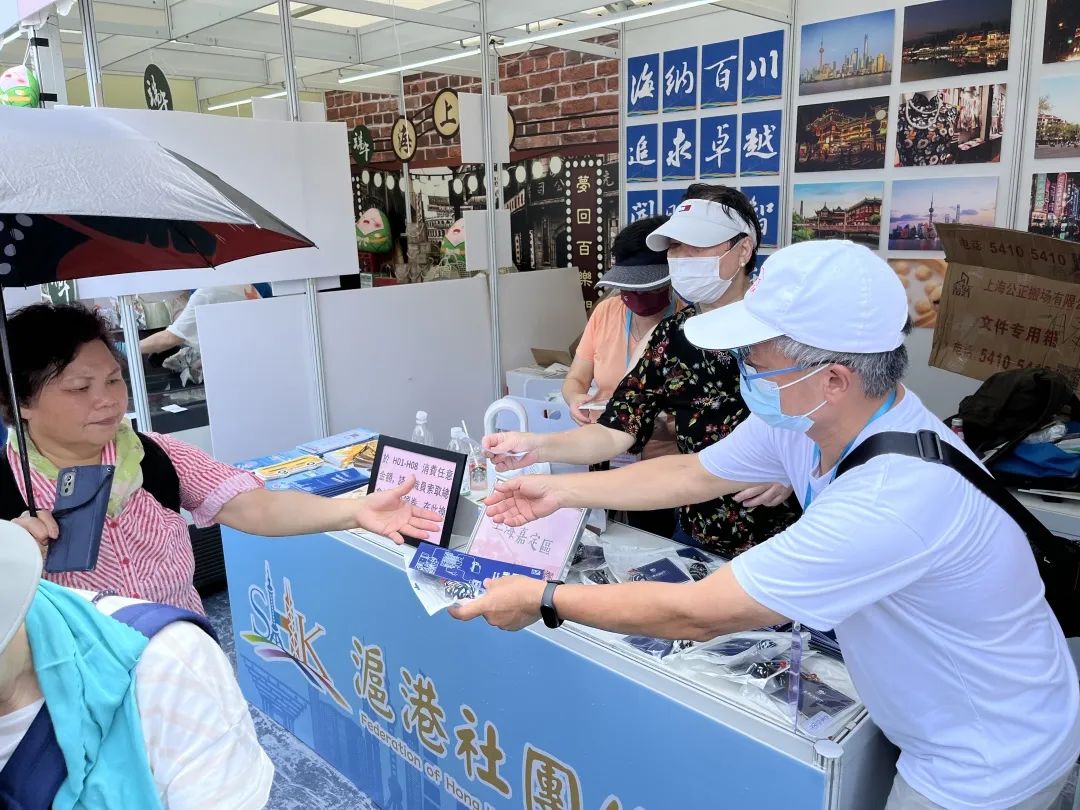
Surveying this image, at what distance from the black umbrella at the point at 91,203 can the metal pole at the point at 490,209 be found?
9.40 ft

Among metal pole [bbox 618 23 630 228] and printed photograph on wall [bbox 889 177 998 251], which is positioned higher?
metal pole [bbox 618 23 630 228]

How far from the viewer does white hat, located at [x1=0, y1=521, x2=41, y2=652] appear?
2.23 ft

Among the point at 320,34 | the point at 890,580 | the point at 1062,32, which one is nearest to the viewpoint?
the point at 890,580

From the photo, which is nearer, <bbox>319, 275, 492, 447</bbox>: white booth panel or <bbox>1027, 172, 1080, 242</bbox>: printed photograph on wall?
<bbox>1027, 172, 1080, 242</bbox>: printed photograph on wall

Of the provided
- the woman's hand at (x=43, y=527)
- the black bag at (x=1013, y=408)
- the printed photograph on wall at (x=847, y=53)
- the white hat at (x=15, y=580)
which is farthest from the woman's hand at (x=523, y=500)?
the printed photograph on wall at (x=847, y=53)

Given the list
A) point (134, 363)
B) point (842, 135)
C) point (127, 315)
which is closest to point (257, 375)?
point (134, 363)

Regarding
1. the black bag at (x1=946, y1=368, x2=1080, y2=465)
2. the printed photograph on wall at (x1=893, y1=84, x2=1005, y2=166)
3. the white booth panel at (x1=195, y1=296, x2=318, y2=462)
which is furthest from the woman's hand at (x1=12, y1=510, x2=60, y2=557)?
the printed photograph on wall at (x1=893, y1=84, x2=1005, y2=166)

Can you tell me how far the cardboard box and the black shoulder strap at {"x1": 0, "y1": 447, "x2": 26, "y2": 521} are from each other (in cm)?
300

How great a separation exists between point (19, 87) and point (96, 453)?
2.16 meters

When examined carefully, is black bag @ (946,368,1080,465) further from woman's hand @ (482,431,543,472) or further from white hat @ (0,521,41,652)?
white hat @ (0,521,41,652)

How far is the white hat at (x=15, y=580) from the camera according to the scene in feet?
2.23

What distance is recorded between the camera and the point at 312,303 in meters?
4.04

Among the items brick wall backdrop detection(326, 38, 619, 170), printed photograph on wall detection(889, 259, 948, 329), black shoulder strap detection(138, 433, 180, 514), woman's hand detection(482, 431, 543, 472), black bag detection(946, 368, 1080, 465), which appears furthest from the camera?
brick wall backdrop detection(326, 38, 619, 170)

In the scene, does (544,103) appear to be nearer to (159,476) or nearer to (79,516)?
(159,476)
